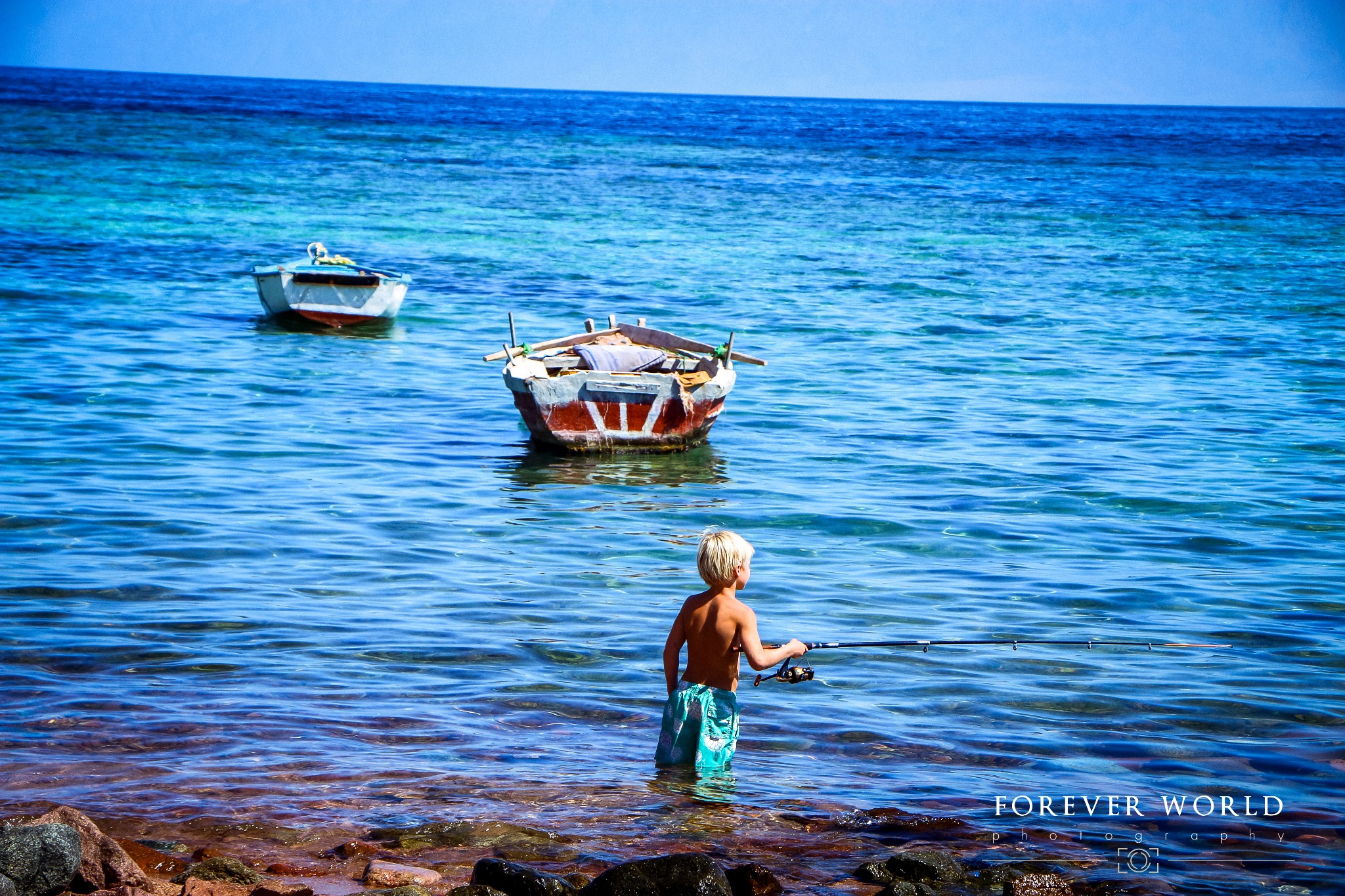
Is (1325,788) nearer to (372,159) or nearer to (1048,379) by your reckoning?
(1048,379)

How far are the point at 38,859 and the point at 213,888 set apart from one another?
67 cm

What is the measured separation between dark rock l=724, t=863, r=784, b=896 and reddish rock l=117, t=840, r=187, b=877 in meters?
2.39

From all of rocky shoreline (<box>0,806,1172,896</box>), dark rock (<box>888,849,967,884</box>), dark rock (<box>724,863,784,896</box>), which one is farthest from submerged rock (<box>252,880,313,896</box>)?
dark rock (<box>888,849,967,884</box>)

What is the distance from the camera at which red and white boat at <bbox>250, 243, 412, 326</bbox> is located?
974 inches

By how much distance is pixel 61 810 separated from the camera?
553 centimetres

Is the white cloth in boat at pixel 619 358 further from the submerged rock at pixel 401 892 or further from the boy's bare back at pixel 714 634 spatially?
the submerged rock at pixel 401 892

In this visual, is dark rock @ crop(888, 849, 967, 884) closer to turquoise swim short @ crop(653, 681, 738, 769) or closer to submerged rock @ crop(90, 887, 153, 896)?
turquoise swim short @ crop(653, 681, 738, 769)

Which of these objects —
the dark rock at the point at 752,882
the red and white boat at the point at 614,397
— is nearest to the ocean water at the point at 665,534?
the red and white boat at the point at 614,397

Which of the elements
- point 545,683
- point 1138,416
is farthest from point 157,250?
point 545,683

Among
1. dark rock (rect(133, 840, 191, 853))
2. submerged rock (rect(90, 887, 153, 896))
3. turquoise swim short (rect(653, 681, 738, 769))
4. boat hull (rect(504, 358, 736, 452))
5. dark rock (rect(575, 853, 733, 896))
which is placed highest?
boat hull (rect(504, 358, 736, 452))

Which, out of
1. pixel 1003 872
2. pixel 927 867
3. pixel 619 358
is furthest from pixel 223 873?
pixel 619 358

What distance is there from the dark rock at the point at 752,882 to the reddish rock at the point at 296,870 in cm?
182

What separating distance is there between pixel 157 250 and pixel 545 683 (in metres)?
27.6

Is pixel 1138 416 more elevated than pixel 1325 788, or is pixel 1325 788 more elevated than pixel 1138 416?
pixel 1138 416
